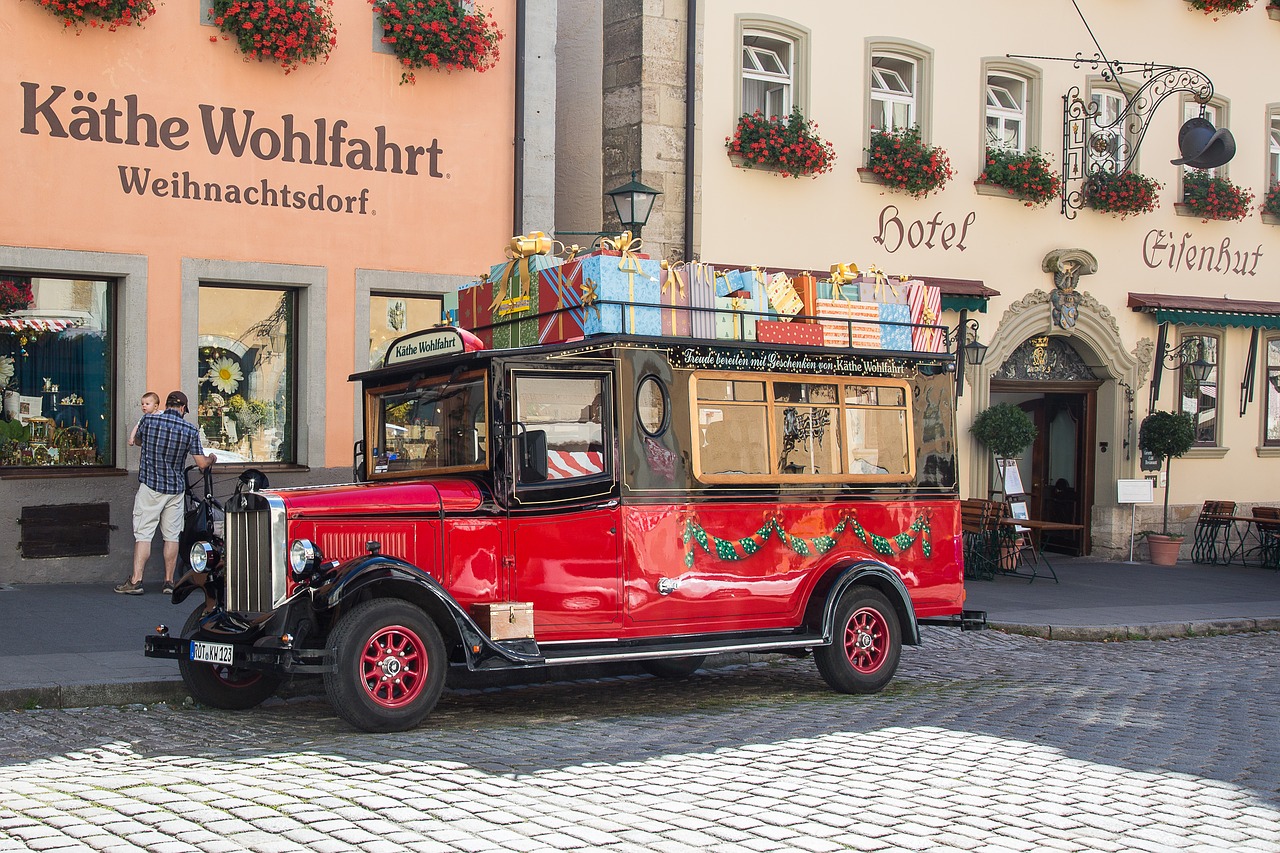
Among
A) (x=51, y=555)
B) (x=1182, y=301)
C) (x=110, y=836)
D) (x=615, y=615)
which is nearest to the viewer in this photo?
(x=110, y=836)

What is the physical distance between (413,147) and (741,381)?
265 inches

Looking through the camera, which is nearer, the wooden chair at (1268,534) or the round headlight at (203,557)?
the round headlight at (203,557)

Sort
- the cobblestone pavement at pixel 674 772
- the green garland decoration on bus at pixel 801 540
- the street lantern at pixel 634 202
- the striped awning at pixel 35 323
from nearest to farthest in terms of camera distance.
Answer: the cobblestone pavement at pixel 674 772 → the green garland decoration on bus at pixel 801 540 → the striped awning at pixel 35 323 → the street lantern at pixel 634 202

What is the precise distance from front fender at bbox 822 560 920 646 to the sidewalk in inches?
150

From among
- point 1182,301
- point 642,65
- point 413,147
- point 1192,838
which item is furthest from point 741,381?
point 1182,301

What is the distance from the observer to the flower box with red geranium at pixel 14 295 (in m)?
12.7

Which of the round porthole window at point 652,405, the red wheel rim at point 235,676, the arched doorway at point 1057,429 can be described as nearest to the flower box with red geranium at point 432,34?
the round porthole window at point 652,405

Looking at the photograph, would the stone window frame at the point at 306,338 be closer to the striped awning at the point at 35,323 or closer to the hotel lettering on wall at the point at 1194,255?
the striped awning at the point at 35,323

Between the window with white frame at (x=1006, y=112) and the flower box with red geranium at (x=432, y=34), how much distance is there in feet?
24.1

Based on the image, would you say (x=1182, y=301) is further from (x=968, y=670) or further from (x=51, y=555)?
(x=51, y=555)

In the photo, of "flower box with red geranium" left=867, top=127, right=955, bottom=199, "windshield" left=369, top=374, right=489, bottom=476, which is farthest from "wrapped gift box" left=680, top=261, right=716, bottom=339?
"flower box with red geranium" left=867, top=127, right=955, bottom=199

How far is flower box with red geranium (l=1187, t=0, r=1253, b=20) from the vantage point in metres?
20.5

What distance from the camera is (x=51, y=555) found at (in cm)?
1273

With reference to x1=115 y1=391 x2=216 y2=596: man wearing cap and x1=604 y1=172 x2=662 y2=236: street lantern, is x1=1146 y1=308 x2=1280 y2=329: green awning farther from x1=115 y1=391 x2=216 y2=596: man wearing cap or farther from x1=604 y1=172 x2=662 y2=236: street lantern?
x1=115 y1=391 x2=216 y2=596: man wearing cap
